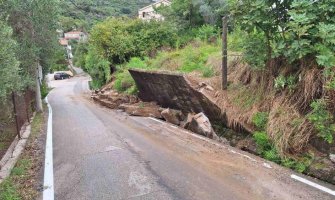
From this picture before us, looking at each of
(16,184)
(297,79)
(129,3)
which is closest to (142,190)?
(16,184)

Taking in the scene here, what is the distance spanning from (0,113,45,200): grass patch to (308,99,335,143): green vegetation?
514 centimetres

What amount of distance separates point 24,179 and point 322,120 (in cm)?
578

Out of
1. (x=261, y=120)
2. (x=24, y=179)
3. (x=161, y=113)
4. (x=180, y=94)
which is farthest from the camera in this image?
(x=161, y=113)

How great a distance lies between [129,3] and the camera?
350 ft

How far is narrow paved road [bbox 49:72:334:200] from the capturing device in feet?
17.3

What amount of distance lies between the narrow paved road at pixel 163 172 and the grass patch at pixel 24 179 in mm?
420

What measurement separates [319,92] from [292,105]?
619 mm

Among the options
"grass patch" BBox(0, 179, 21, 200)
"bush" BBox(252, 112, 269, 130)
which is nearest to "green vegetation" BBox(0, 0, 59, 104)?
"grass patch" BBox(0, 179, 21, 200)

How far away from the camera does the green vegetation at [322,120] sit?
6094mm

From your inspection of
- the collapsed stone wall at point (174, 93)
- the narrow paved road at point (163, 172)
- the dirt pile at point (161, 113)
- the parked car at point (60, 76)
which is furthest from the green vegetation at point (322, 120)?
the parked car at point (60, 76)

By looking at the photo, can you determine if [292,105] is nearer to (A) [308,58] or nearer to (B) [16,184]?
(A) [308,58]

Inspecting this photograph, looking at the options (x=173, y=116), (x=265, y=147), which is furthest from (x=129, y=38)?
(x=265, y=147)

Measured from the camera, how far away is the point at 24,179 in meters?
6.54

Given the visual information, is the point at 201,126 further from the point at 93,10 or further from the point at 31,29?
the point at 93,10
